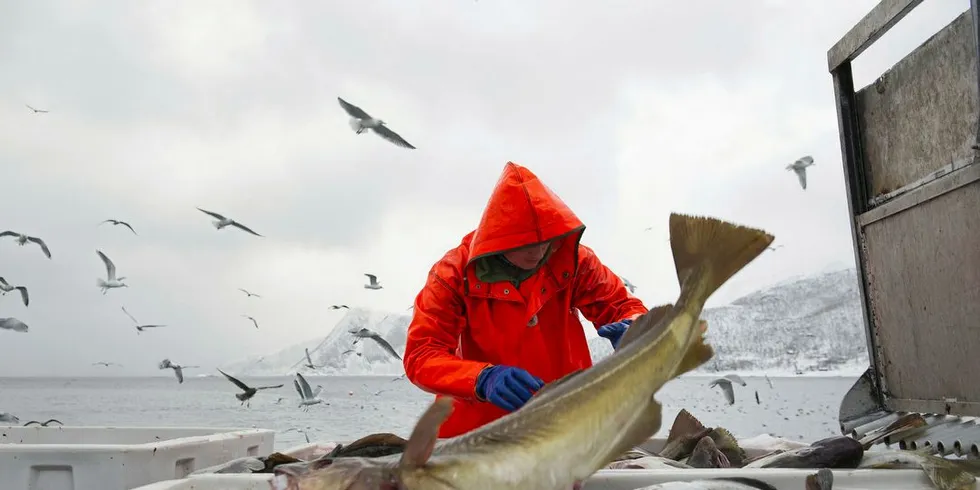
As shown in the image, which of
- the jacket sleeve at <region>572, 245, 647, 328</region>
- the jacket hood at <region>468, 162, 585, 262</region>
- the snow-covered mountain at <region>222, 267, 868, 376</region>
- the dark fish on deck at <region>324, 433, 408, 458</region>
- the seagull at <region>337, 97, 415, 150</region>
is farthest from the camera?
the snow-covered mountain at <region>222, 267, 868, 376</region>

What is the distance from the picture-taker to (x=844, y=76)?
4.08 m

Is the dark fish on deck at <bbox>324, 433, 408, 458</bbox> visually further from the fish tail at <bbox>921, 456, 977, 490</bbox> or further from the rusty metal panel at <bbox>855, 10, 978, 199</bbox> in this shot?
the rusty metal panel at <bbox>855, 10, 978, 199</bbox>

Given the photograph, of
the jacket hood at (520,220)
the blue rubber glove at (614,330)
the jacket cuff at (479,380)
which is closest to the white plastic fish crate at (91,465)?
the jacket cuff at (479,380)

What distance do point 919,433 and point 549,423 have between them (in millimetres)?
2732

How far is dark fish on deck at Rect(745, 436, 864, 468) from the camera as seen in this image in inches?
97.4

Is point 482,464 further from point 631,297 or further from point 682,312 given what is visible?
point 631,297

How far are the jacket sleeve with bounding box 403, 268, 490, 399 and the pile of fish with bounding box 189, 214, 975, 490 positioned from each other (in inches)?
49.3

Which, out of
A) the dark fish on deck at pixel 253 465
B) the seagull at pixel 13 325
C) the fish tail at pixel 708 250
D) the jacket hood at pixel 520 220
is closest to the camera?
the fish tail at pixel 708 250

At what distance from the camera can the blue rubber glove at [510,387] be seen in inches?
106

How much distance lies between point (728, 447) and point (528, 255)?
126 cm

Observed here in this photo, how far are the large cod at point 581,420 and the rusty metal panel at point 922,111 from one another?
1.93 metres

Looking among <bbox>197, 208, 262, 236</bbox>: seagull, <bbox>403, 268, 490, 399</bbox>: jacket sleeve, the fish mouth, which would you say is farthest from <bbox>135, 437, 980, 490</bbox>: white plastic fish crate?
<bbox>197, 208, 262, 236</bbox>: seagull

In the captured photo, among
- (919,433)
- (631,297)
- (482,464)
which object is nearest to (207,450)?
(631,297)

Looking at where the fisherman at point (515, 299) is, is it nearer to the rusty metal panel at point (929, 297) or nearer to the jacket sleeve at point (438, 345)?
the jacket sleeve at point (438, 345)
